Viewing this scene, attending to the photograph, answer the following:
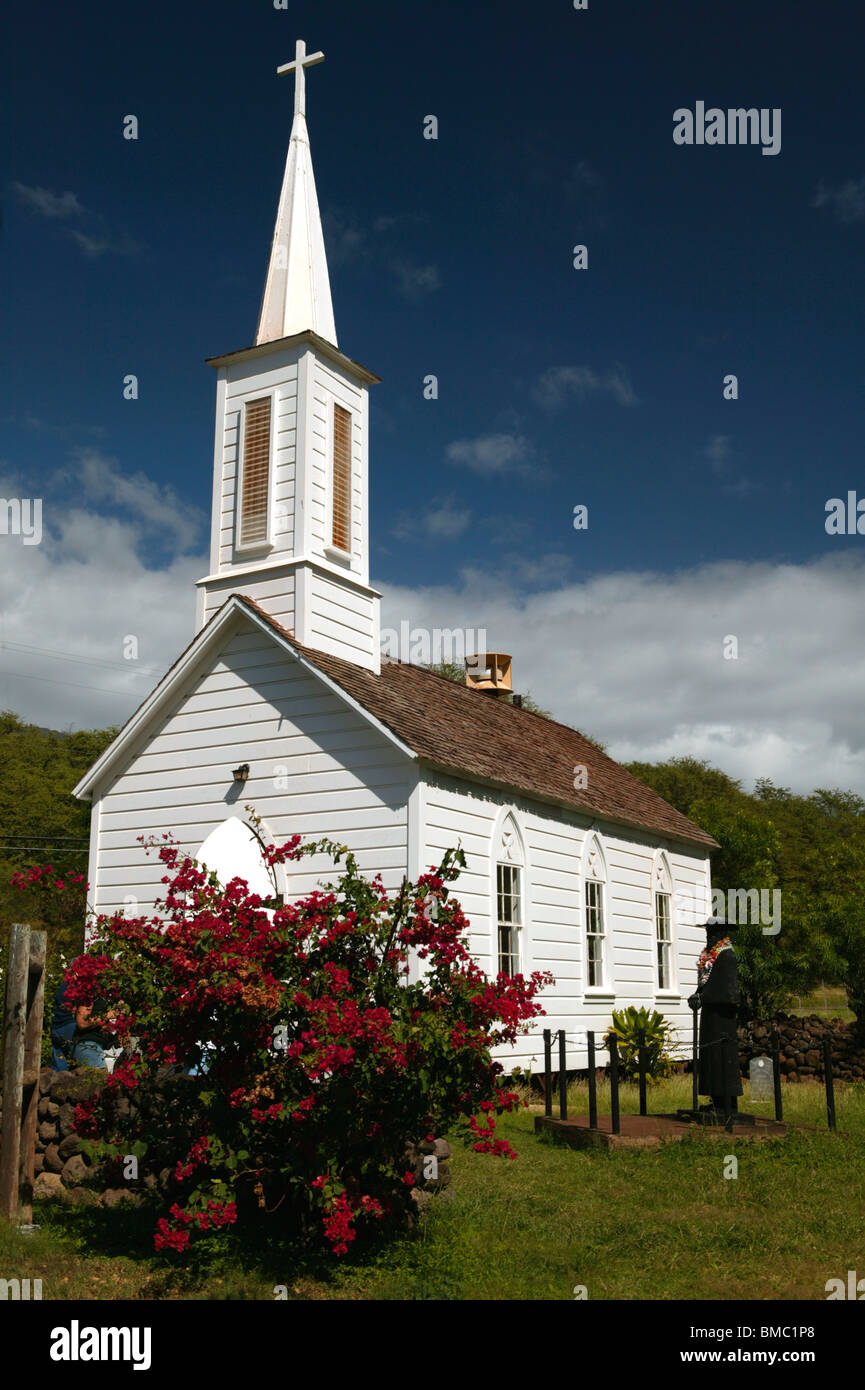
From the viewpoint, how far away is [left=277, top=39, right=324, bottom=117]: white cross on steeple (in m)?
17.9

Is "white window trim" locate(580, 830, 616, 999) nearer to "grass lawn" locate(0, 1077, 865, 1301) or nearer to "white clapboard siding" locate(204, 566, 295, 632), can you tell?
"white clapboard siding" locate(204, 566, 295, 632)

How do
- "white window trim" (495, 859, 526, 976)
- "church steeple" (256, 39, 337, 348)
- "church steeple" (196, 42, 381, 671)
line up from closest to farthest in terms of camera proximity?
"white window trim" (495, 859, 526, 976), "church steeple" (196, 42, 381, 671), "church steeple" (256, 39, 337, 348)

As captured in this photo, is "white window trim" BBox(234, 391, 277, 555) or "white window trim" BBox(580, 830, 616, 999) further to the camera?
"white window trim" BBox(580, 830, 616, 999)

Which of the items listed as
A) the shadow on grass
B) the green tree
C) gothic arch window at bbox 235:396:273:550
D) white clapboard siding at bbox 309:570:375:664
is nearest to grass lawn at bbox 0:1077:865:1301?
the shadow on grass

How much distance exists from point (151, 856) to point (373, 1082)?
9.34 m

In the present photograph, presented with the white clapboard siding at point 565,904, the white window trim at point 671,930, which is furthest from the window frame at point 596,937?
the white window trim at point 671,930

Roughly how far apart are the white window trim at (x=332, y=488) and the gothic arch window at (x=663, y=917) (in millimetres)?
9219

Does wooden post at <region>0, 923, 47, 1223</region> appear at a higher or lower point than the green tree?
lower

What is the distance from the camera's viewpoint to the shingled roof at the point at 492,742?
1447cm

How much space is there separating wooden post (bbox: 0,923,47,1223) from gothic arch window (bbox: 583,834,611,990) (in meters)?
11.5

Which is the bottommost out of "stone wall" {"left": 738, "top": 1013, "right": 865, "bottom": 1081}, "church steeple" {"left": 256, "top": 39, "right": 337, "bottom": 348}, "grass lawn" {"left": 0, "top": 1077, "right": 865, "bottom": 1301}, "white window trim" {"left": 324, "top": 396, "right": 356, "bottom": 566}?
"stone wall" {"left": 738, "top": 1013, "right": 865, "bottom": 1081}

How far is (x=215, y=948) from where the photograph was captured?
23.1ft
